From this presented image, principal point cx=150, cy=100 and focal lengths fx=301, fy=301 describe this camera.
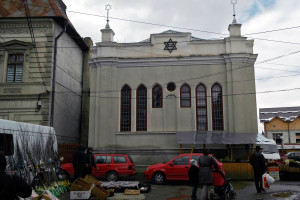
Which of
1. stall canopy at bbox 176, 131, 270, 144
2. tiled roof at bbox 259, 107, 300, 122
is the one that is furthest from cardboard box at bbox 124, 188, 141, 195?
tiled roof at bbox 259, 107, 300, 122

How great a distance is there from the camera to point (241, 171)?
1593 cm

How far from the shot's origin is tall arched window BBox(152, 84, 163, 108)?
65.8ft

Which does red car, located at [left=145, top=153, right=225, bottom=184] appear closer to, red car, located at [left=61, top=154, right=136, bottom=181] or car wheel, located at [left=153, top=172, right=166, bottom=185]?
car wheel, located at [left=153, top=172, right=166, bottom=185]

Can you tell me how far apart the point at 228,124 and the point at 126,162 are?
734 cm

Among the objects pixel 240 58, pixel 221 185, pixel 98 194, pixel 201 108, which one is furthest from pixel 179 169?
pixel 240 58

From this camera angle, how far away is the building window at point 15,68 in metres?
20.0

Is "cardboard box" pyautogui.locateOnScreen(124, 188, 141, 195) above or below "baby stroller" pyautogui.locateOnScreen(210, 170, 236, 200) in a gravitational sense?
below

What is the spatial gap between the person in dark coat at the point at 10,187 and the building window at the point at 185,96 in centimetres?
1584

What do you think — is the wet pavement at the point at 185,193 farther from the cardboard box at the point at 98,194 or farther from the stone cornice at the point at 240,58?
the stone cornice at the point at 240,58

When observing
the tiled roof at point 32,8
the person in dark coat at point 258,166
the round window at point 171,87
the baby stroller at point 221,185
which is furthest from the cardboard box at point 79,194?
the tiled roof at point 32,8

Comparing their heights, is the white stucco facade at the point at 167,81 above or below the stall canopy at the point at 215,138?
above

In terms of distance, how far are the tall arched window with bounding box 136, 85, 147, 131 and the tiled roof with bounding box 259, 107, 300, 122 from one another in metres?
38.0

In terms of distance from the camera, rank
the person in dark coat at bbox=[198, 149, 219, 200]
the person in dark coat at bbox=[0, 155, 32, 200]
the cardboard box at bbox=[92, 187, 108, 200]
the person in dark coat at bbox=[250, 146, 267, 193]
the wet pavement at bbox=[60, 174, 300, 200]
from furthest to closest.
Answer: the person in dark coat at bbox=[250, 146, 267, 193] < the wet pavement at bbox=[60, 174, 300, 200] < the cardboard box at bbox=[92, 187, 108, 200] < the person in dark coat at bbox=[198, 149, 219, 200] < the person in dark coat at bbox=[0, 155, 32, 200]

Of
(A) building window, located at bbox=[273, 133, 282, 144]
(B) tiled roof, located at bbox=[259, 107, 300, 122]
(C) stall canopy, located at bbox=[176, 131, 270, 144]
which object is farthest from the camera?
(B) tiled roof, located at bbox=[259, 107, 300, 122]
